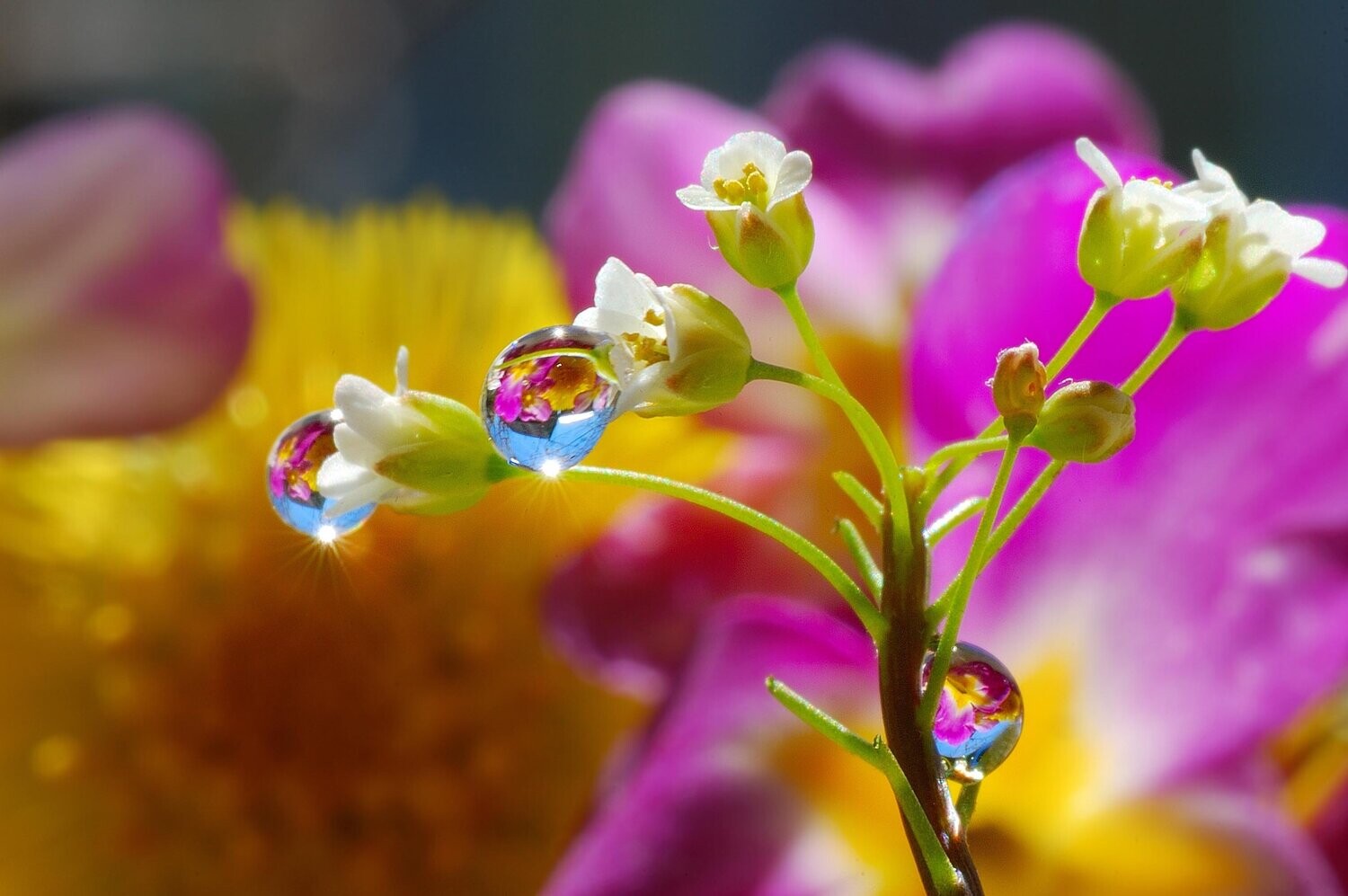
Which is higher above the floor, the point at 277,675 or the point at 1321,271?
the point at 1321,271

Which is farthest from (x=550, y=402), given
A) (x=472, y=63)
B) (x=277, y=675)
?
(x=472, y=63)

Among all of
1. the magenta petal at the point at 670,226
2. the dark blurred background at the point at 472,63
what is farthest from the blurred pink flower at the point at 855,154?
the dark blurred background at the point at 472,63

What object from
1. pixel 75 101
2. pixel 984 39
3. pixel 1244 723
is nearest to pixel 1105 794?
pixel 1244 723

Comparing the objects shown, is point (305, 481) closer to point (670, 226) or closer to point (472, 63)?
point (670, 226)

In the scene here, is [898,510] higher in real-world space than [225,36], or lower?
higher

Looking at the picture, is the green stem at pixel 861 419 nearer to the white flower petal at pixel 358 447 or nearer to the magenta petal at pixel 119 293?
the white flower petal at pixel 358 447

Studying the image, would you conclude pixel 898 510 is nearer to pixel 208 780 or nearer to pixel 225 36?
pixel 208 780
